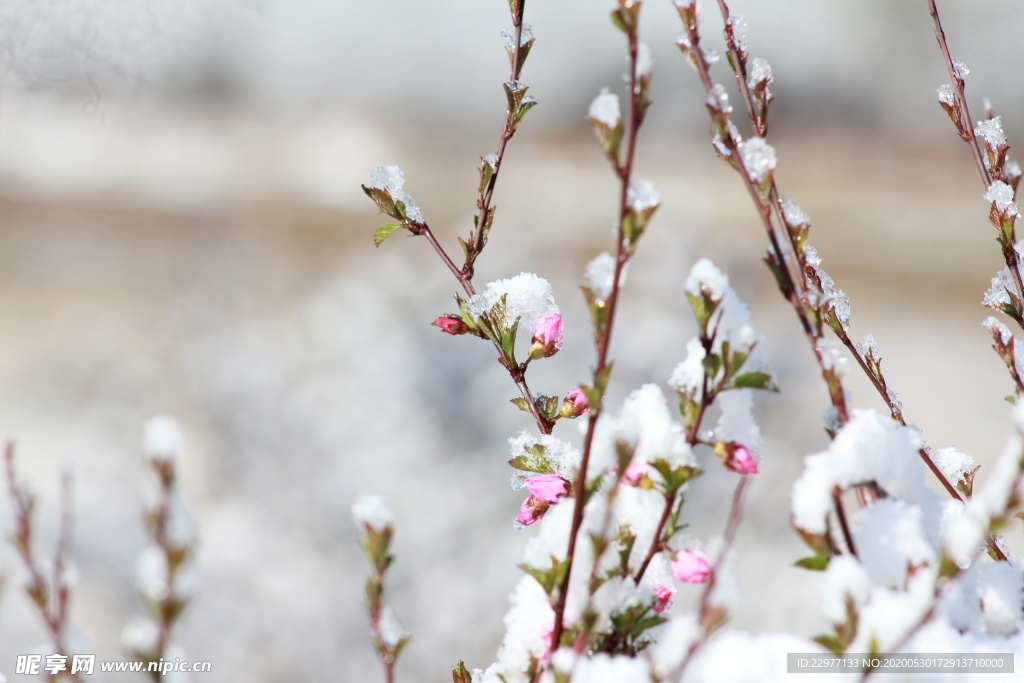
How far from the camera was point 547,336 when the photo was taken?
1.95 feet

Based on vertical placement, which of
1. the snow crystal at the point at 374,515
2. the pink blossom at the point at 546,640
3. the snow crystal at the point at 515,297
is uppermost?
the snow crystal at the point at 515,297

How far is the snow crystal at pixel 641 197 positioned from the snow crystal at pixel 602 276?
0.03 m

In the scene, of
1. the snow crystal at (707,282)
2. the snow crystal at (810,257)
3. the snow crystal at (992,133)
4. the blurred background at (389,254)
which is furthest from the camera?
the blurred background at (389,254)

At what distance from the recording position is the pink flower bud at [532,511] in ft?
1.80

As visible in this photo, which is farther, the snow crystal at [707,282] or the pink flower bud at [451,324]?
the pink flower bud at [451,324]

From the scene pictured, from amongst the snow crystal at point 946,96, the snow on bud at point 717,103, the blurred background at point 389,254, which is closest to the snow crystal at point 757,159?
the snow on bud at point 717,103

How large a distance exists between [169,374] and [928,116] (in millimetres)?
3055

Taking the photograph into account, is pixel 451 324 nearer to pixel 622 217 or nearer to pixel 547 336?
pixel 547 336

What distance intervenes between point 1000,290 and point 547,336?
15.5 inches

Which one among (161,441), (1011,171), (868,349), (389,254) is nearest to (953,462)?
(868,349)

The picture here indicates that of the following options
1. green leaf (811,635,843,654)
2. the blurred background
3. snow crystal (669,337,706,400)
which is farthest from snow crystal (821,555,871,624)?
the blurred background

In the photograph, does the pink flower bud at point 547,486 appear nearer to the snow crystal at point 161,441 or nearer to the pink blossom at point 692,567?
the pink blossom at point 692,567

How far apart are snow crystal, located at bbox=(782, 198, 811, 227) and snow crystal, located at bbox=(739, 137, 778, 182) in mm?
61

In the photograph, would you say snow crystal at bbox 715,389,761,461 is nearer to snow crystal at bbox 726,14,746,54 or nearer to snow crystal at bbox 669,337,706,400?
snow crystal at bbox 669,337,706,400
